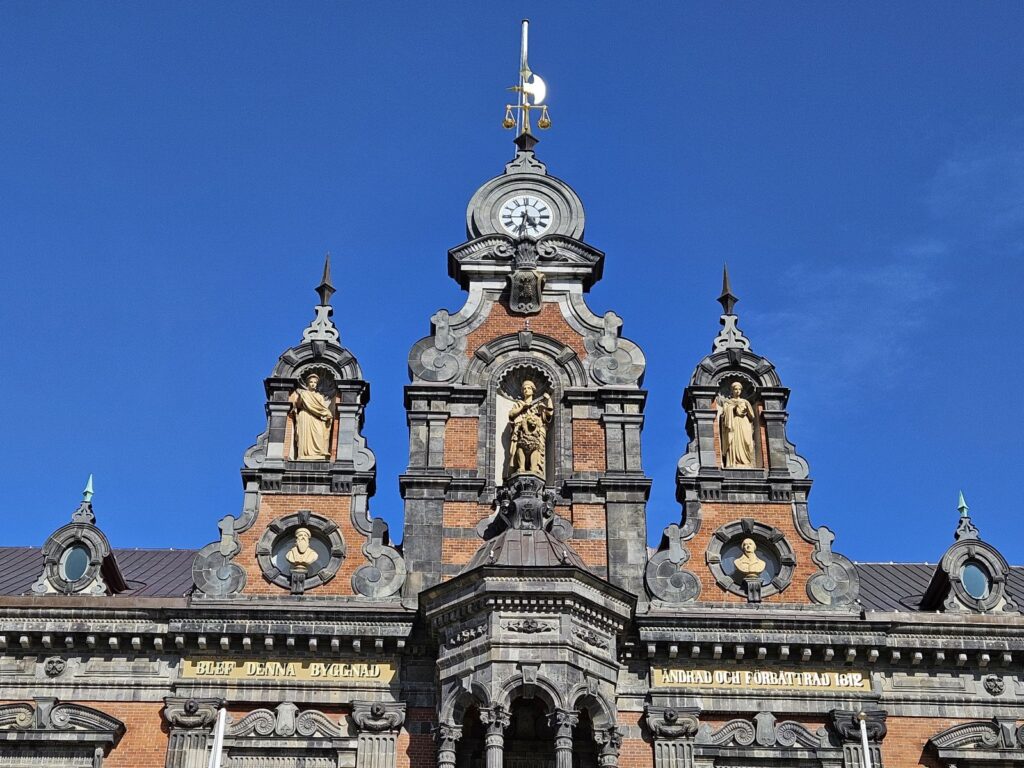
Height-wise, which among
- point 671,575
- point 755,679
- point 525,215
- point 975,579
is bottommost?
point 755,679

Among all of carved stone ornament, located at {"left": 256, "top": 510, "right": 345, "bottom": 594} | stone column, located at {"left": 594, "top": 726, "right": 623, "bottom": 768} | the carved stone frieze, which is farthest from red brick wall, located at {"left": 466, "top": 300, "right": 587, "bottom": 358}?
stone column, located at {"left": 594, "top": 726, "right": 623, "bottom": 768}

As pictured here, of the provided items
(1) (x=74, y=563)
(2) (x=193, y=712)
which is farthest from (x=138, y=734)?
(1) (x=74, y=563)

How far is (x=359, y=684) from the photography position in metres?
26.7

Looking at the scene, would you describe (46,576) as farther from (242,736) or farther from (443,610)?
(443,610)

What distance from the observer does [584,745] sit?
2597 cm

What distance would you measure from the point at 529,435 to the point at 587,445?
1.31 metres

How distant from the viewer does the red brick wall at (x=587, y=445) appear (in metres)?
29.2

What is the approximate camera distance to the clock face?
32.6 m

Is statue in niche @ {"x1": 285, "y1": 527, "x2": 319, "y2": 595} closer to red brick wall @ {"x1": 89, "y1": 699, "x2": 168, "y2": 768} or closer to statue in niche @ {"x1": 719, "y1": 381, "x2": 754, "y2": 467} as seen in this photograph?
red brick wall @ {"x1": 89, "y1": 699, "x2": 168, "y2": 768}

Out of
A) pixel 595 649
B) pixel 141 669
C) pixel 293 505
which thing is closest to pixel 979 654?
pixel 595 649

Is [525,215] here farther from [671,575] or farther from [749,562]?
[749,562]

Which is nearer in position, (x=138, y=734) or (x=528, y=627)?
(x=528, y=627)

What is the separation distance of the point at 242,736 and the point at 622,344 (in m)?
11.0

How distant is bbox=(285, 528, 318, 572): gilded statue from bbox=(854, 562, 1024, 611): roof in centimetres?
1136
